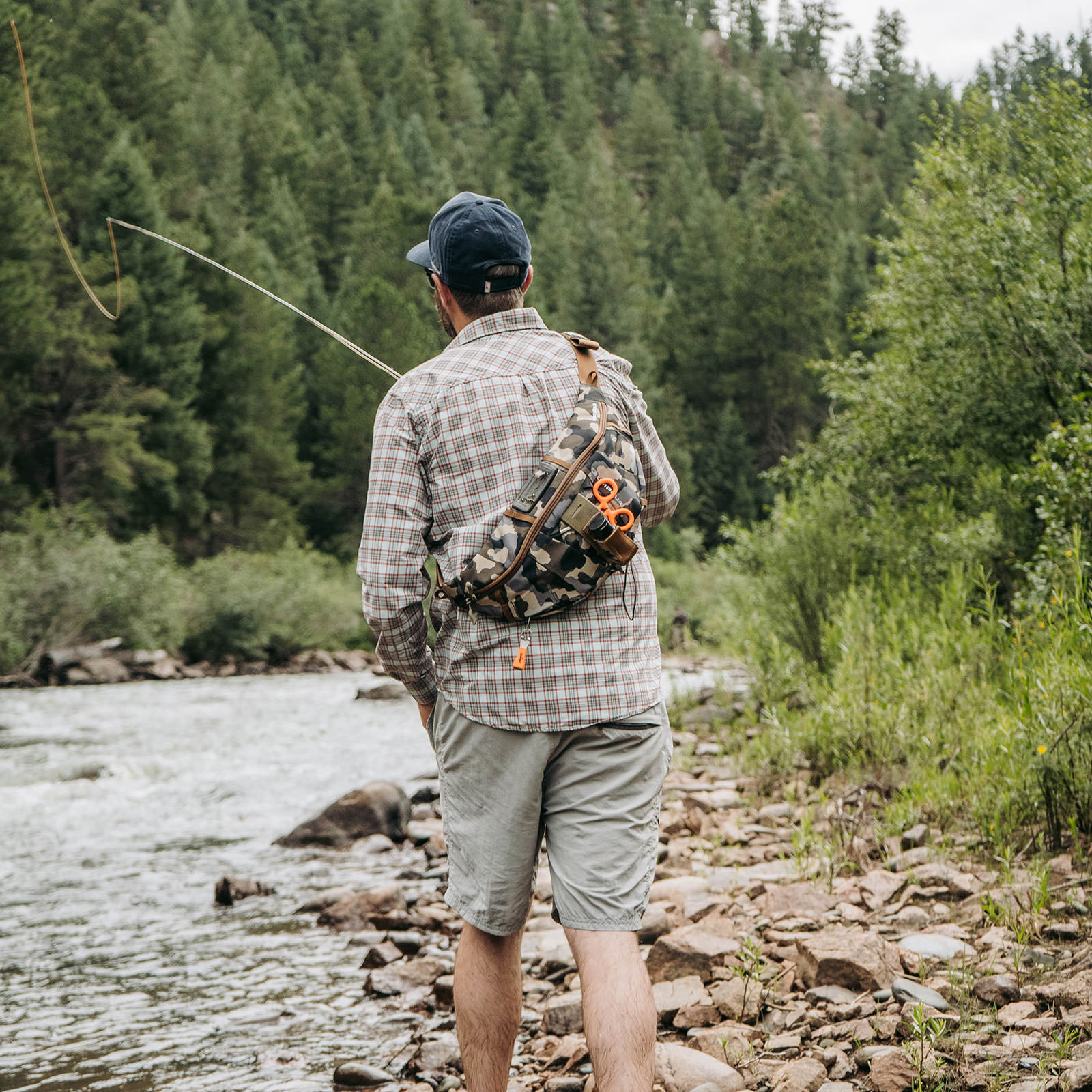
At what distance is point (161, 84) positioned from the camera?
3819 centimetres

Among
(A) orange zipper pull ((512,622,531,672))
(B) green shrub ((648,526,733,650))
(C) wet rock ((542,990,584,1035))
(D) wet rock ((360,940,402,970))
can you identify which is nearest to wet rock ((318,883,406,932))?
(D) wet rock ((360,940,402,970))

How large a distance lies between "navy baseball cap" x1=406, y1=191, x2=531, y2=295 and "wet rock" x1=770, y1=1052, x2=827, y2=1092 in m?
1.89

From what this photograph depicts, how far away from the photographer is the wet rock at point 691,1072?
2.76m

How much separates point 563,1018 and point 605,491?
2.08 metres

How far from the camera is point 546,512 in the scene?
2.14 metres

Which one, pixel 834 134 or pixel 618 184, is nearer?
pixel 618 184

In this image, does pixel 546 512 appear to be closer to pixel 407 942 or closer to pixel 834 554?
pixel 407 942

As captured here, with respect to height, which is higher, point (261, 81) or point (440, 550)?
point (261, 81)

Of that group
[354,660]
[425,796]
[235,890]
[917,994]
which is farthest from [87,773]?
[354,660]

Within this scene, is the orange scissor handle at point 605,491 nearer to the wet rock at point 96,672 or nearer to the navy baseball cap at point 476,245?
the navy baseball cap at point 476,245

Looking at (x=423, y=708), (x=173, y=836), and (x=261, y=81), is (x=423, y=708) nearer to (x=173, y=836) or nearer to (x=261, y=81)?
(x=173, y=836)

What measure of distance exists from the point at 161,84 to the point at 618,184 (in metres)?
26.7

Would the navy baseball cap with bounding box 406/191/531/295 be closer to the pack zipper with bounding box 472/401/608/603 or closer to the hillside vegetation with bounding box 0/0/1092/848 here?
the pack zipper with bounding box 472/401/608/603

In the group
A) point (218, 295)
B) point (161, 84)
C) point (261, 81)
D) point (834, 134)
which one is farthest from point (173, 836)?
point (834, 134)
